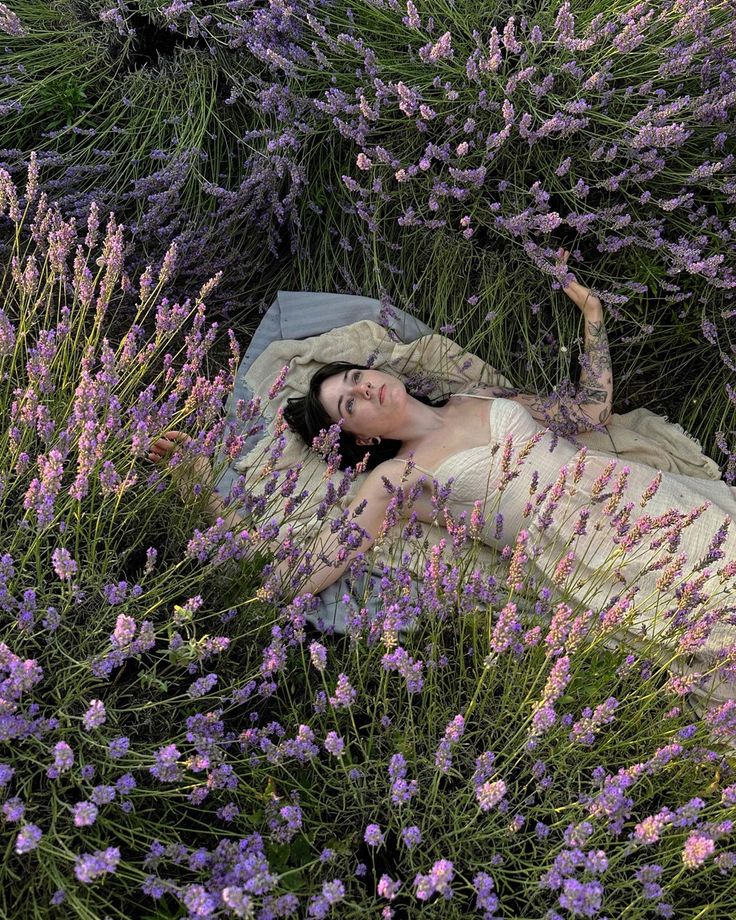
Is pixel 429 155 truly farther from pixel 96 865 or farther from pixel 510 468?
pixel 96 865

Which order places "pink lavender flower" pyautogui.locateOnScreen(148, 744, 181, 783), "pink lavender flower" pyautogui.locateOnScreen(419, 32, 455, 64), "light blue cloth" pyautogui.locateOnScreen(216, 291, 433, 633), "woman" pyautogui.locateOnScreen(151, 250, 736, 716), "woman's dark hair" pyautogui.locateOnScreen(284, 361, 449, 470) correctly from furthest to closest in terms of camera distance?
"light blue cloth" pyautogui.locateOnScreen(216, 291, 433, 633)
"woman's dark hair" pyautogui.locateOnScreen(284, 361, 449, 470)
"woman" pyautogui.locateOnScreen(151, 250, 736, 716)
"pink lavender flower" pyautogui.locateOnScreen(419, 32, 455, 64)
"pink lavender flower" pyautogui.locateOnScreen(148, 744, 181, 783)

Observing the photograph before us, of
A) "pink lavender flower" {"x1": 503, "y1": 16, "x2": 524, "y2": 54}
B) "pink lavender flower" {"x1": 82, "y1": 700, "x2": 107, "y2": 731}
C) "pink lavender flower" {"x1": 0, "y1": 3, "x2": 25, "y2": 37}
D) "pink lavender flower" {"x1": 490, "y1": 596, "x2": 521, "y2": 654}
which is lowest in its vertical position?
"pink lavender flower" {"x1": 82, "y1": 700, "x2": 107, "y2": 731}

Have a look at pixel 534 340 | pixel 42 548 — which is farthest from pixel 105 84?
pixel 42 548

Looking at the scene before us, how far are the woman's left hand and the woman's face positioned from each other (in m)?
0.59

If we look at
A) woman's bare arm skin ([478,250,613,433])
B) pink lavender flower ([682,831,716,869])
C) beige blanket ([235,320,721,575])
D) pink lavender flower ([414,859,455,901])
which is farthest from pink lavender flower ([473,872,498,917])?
woman's bare arm skin ([478,250,613,433])

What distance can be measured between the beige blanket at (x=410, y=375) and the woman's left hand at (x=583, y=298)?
343 millimetres

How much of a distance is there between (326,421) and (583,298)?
875 mm

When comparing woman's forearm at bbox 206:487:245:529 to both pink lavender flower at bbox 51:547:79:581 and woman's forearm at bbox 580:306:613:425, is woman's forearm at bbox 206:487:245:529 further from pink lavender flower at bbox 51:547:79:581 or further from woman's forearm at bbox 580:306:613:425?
woman's forearm at bbox 580:306:613:425

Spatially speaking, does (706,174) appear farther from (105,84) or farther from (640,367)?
(105,84)

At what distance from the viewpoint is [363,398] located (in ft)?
7.41

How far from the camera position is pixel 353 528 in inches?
59.8

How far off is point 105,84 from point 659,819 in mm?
2665

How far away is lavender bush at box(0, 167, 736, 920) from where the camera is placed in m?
1.11

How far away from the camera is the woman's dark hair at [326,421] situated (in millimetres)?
2379
